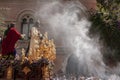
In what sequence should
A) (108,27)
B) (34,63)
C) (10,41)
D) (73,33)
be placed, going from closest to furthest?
(34,63) → (10,41) → (108,27) → (73,33)

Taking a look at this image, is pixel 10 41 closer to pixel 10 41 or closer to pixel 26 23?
pixel 10 41

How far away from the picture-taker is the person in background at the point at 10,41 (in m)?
12.4

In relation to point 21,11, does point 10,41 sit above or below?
Result: below

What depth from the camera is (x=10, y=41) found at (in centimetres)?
1246

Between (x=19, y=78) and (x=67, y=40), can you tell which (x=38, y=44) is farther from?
(x=67, y=40)

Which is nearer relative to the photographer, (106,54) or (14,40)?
(14,40)

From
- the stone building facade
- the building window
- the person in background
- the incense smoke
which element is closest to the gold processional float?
the person in background

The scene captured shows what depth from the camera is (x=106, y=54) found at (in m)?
24.7

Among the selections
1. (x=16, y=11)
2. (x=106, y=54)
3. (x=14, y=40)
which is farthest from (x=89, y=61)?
(x=14, y=40)

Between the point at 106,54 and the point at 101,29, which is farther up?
the point at 101,29

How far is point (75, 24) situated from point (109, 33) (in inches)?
96.1

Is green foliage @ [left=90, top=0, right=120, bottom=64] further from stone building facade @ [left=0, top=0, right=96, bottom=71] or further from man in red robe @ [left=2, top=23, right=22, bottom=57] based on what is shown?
man in red robe @ [left=2, top=23, right=22, bottom=57]

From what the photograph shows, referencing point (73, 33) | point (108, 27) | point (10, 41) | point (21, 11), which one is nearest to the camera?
point (10, 41)

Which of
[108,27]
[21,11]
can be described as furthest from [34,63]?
[21,11]
